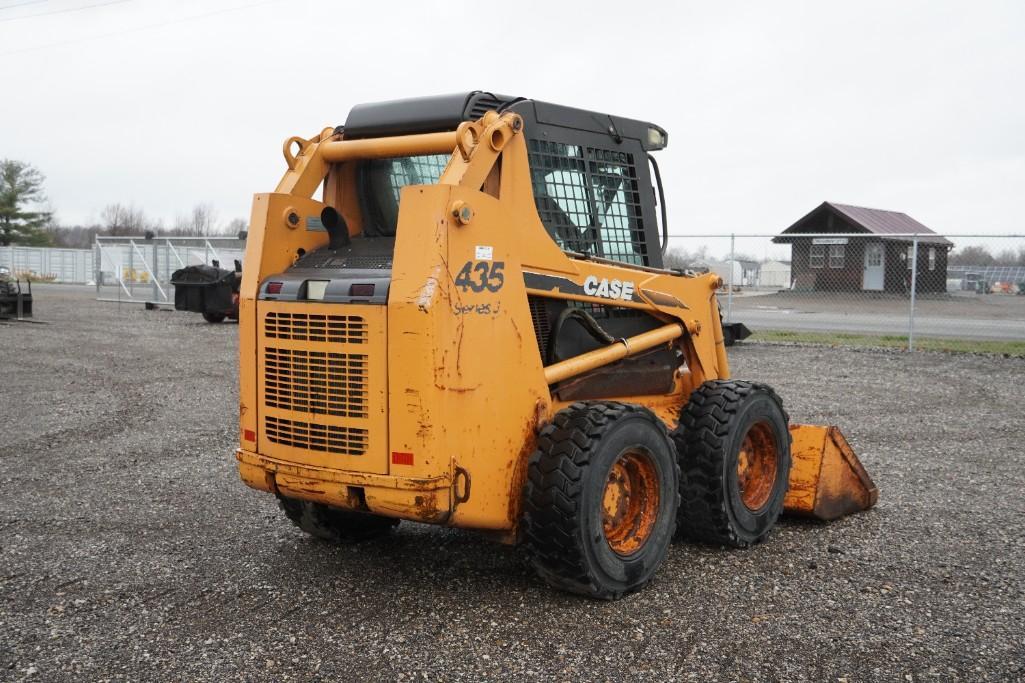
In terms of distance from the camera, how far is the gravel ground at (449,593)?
419 centimetres

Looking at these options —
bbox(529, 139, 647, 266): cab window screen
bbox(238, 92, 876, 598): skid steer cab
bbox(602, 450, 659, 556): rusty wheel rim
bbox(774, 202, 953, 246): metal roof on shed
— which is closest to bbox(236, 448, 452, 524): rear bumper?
bbox(238, 92, 876, 598): skid steer cab

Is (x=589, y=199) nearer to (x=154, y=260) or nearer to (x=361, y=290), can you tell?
(x=361, y=290)

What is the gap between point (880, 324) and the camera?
20.1 metres

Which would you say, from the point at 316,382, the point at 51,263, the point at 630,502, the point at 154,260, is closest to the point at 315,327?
the point at 316,382

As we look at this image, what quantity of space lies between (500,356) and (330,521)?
66.4 inches

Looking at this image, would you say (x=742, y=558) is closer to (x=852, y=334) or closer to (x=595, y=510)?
(x=595, y=510)

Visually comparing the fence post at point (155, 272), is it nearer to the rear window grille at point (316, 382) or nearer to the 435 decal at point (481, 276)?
the rear window grille at point (316, 382)

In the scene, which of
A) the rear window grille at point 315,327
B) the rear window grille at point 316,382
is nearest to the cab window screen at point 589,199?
the rear window grille at point 315,327

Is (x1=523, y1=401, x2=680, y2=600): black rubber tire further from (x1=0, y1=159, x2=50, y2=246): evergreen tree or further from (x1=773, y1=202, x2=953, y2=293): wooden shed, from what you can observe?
(x1=0, y1=159, x2=50, y2=246): evergreen tree

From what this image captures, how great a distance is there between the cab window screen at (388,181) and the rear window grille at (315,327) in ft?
3.20

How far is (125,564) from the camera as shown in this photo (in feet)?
18.2

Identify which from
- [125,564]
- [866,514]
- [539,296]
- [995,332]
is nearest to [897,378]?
[995,332]

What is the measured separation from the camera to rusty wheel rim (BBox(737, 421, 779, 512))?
19.8ft

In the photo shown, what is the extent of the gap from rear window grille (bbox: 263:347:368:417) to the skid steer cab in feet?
0.04
